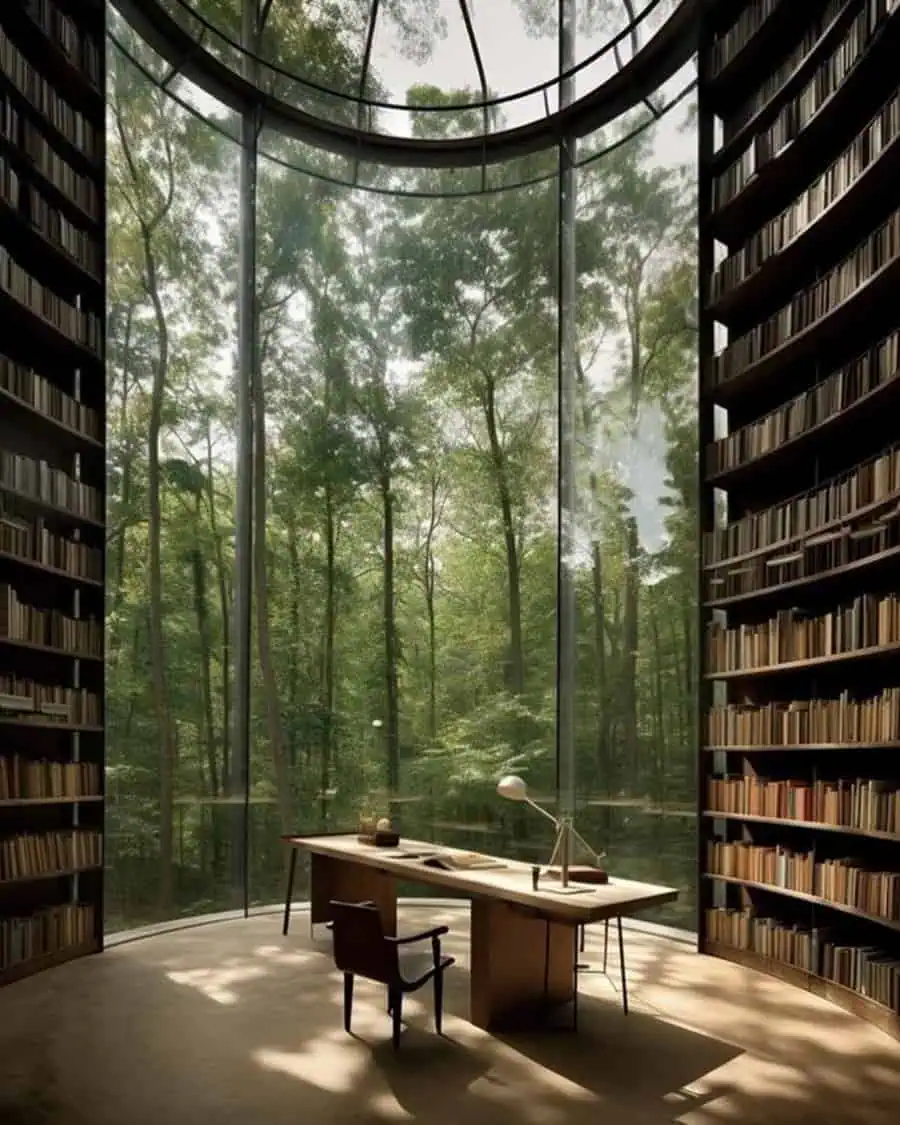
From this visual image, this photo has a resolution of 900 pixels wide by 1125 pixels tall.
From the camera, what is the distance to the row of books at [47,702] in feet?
17.1

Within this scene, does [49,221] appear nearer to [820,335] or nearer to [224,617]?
[224,617]

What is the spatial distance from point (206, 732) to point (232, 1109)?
4.20m

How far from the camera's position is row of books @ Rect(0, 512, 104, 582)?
17.3 feet

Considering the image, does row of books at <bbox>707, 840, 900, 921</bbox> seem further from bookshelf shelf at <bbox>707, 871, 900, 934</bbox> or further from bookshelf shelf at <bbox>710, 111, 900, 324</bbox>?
bookshelf shelf at <bbox>710, 111, 900, 324</bbox>

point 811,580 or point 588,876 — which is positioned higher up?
point 811,580

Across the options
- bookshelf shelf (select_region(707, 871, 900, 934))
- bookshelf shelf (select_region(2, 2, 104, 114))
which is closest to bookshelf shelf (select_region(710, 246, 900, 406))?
bookshelf shelf (select_region(707, 871, 900, 934))

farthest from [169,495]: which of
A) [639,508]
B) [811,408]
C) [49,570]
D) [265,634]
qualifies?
[811,408]

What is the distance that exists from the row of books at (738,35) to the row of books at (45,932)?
6544mm

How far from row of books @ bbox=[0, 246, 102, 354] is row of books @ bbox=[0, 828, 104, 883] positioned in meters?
2.92

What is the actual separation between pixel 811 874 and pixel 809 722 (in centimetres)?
78

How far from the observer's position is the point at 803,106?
5418 millimetres

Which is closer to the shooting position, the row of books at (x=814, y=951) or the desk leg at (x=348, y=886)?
the row of books at (x=814, y=951)

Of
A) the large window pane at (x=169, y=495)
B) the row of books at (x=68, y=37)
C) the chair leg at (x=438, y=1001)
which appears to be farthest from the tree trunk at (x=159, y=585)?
the chair leg at (x=438, y=1001)

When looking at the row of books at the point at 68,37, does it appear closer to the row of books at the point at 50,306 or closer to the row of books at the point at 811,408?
the row of books at the point at 50,306
